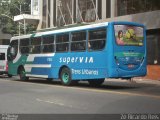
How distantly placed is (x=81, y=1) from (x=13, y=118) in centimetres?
2709

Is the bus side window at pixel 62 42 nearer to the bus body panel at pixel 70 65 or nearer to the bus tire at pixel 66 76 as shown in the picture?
the bus body panel at pixel 70 65

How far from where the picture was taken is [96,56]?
18.8 m

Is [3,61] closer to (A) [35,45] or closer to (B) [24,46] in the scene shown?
(B) [24,46]

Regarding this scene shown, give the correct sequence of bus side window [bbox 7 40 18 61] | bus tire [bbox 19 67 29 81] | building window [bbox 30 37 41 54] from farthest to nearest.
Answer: bus side window [bbox 7 40 18 61]
bus tire [bbox 19 67 29 81]
building window [bbox 30 37 41 54]

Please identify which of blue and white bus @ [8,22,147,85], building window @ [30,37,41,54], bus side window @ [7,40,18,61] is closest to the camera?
blue and white bus @ [8,22,147,85]

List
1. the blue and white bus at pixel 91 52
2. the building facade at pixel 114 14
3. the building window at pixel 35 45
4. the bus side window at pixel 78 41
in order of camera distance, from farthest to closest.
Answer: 1. the building facade at pixel 114 14
2. the building window at pixel 35 45
3. the bus side window at pixel 78 41
4. the blue and white bus at pixel 91 52

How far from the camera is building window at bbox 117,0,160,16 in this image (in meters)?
28.7

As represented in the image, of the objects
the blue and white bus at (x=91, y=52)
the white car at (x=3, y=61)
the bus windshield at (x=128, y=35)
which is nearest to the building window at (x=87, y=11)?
the white car at (x=3, y=61)

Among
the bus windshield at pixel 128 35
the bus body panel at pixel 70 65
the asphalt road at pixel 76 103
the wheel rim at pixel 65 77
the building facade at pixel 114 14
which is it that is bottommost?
the asphalt road at pixel 76 103

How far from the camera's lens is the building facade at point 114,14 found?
28609 mm

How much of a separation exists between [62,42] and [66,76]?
179 centimetres

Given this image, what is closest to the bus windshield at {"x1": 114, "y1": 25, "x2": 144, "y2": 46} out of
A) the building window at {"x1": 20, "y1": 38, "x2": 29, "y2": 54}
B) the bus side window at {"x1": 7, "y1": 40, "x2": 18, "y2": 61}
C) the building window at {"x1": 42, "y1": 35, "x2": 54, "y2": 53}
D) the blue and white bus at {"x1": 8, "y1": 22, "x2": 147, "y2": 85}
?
the blue and white bus at {"x1": 8, "y1": 22, "x2": 147, "y2": 85}

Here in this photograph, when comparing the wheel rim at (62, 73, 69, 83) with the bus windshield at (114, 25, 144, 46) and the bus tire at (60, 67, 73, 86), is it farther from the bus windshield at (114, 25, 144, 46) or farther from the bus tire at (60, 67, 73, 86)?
the bus windshield at (114, 25, 144, 46)

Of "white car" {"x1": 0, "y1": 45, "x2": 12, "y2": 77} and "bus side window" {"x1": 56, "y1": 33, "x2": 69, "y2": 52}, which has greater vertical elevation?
"bus side window" {"x1": 56, "y1": 33, "x2": 69, "y2": 52}
